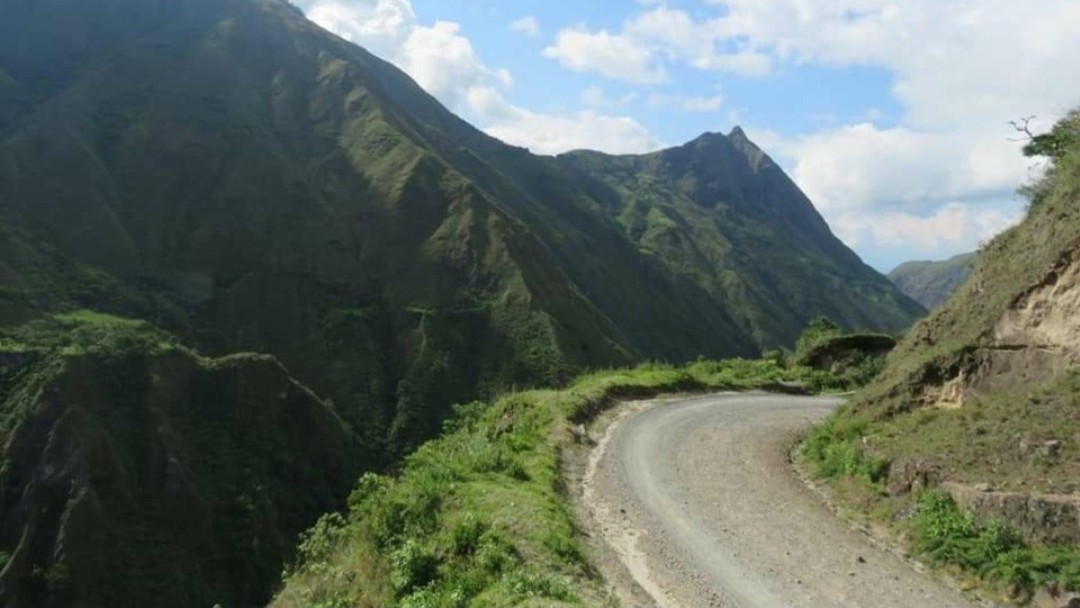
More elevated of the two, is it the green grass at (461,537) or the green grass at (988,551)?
the green grass at (988,551)

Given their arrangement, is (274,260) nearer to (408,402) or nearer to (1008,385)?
(408,402)

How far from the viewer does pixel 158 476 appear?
330 feet

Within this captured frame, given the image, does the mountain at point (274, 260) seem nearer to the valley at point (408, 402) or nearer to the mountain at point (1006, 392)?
the valley at point (408, 402)

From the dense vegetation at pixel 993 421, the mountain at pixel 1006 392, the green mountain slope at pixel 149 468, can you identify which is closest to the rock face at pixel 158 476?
the green mountain slope at pixel 149 468

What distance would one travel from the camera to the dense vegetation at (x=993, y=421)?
1393cm

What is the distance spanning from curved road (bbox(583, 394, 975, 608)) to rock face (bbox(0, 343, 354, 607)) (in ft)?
256

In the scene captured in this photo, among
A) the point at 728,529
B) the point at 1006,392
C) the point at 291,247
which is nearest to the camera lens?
the point at 728,529

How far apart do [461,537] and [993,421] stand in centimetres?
1038

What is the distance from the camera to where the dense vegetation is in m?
13.9

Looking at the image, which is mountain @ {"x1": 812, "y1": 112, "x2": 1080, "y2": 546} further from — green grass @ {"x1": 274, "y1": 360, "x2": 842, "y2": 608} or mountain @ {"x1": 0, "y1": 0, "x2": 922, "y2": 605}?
mountain @ {"x1": 0, "y1": 0, "x2": 922, "y2": 605}

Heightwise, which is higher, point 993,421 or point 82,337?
point 993,421

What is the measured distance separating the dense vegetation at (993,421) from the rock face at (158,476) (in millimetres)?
82374

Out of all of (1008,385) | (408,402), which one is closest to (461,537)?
(1008,385)

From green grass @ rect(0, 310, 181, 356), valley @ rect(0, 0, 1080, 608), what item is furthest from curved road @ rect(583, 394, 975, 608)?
green grass @ rect(0, 310, 181, 356)
